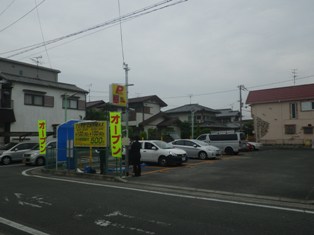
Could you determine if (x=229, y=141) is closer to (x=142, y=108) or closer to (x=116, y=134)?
(x=116, y=134)

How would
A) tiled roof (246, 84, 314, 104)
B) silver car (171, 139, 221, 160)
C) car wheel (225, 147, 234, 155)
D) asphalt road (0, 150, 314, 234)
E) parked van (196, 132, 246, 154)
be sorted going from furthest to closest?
tiled roof (246, 84, 314, 104), car wheel (225, 147, 234, 155), parked van (196, 132, 246, 154), silver car (171, 139, 221, 160), asphalt road (0, 150, 314, 234)

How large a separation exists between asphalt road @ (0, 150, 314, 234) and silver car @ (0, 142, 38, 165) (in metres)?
9.29

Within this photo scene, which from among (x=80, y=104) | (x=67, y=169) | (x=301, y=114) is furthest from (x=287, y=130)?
(x=67, y=169)

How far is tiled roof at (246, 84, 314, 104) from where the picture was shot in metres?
38.3

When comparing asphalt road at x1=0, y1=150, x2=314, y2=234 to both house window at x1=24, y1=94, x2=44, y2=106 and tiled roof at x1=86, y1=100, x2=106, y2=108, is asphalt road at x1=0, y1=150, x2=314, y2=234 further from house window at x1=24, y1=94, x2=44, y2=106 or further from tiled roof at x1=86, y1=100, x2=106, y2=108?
tiled roof at x1=86, y1=100, x2=106, y2=108

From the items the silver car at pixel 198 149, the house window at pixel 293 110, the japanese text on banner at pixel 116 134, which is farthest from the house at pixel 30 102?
the house window at pixel 293 110

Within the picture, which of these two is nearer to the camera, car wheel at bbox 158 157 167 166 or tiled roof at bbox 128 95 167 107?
car wheel at bbox 158 157 167 166

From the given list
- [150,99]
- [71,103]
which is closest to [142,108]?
[150,99]

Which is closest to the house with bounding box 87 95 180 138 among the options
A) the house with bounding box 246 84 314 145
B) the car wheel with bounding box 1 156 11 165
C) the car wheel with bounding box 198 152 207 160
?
the house with bounding box 246 84 314 145

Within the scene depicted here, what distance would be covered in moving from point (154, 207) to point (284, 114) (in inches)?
1416

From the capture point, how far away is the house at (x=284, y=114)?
37.7 metres

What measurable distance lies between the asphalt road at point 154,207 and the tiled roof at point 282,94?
94.9ft

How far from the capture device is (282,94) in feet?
133

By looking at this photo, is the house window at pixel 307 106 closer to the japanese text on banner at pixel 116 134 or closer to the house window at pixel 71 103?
the house window at pixel 71 103
